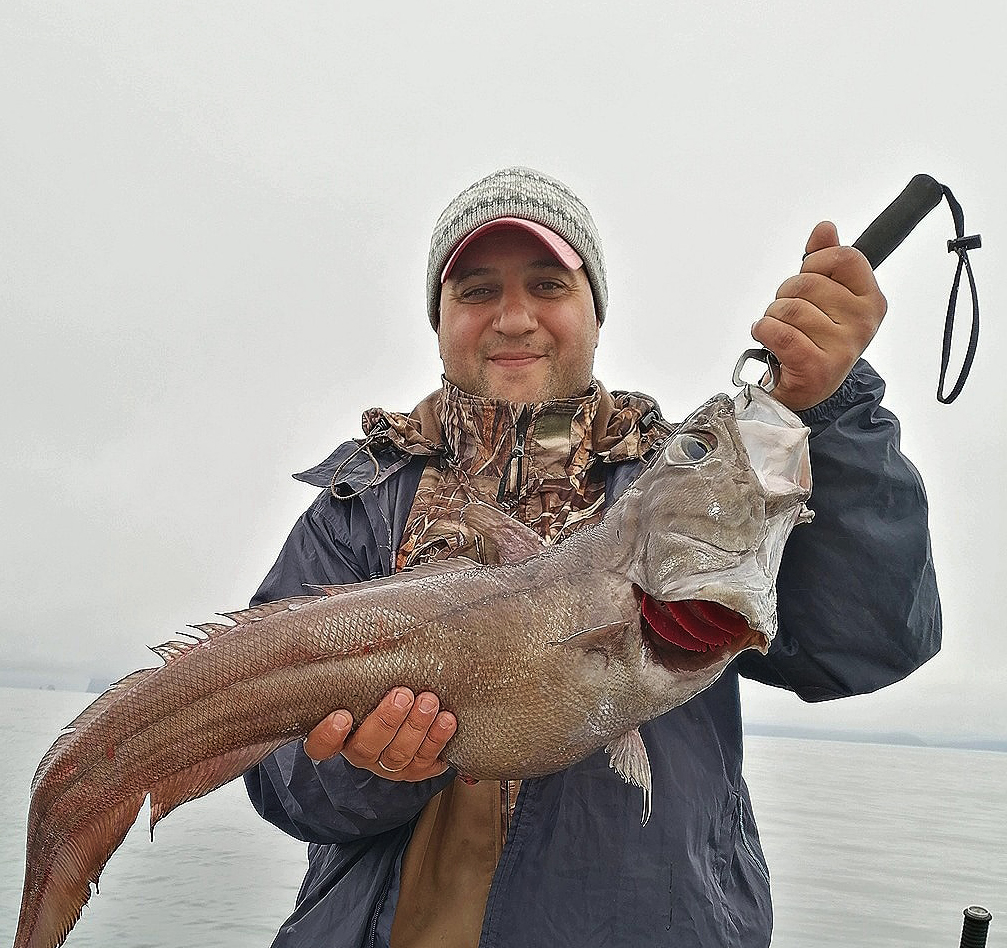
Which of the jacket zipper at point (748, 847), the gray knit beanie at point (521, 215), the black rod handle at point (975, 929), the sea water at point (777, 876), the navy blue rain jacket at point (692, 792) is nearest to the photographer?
the navy blue rain jacket at point (692, 792)

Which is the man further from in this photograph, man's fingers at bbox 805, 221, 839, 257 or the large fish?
the large fish

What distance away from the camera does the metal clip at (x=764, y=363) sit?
7.40ft

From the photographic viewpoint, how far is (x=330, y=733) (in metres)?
2.21

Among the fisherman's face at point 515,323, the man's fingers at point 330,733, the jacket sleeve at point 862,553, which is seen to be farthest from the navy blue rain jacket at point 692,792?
the fisherman's face at point 515,323

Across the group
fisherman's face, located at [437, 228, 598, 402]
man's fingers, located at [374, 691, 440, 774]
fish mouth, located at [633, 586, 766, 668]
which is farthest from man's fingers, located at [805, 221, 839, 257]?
man's fingers, located at [374, 691, 440, 774]

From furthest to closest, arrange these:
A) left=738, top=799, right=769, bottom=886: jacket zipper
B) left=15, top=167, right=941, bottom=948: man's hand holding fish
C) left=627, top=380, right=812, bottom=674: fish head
Result: left=738, top=799, right=769, bottom=886: jacket zipper < left=15, top=167, right=941, bottom=948: man's hand holding fish < left=627, top=380, right=812, bottom=674: fish head

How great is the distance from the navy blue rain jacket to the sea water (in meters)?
4.27

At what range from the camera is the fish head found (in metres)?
2.04

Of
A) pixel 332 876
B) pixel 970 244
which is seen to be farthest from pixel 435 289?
pixel 332 876

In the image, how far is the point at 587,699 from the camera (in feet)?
7.10

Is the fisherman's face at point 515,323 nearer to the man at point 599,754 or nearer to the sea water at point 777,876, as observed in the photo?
the man at point 599,754

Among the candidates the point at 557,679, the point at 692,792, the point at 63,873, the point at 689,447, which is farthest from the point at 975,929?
the point at 63,873

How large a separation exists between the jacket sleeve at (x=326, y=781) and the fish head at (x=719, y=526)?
915 mm

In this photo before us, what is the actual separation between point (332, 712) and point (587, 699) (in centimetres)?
70
